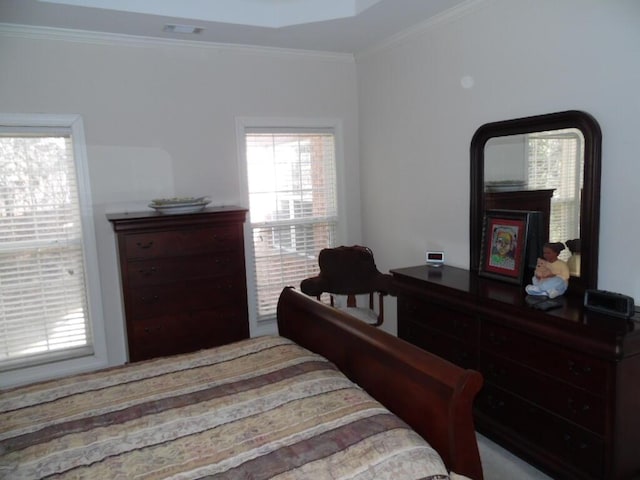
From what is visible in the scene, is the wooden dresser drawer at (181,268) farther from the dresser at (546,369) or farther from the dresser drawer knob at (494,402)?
the dresser drawer knob at (494,402)

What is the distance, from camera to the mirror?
2.32 meters

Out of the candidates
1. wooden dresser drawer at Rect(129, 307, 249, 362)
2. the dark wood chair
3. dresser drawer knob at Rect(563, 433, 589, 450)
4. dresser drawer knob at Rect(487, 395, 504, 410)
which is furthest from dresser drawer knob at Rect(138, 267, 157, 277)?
dresser drawer knob at Rect(563, 433, 589, 450)

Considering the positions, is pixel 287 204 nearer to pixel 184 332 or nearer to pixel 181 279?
pixel 181 279

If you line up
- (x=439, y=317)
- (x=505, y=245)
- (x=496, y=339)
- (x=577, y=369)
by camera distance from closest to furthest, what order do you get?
(x=577, y=369), (x=496, y=339), (x=505, y=245), (x=439, y=317)

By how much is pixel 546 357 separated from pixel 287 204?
2.48 meters

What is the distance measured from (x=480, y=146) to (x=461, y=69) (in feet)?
1.78

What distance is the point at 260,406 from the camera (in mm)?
1861

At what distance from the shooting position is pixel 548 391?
2.25 metres

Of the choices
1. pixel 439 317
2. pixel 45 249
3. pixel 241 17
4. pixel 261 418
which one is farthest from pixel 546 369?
pixel 45 249

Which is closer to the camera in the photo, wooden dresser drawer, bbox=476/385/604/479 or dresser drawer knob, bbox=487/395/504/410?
wooden dresser drawer, bbox=476/385/604/479

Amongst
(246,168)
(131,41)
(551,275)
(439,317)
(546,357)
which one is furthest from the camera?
(246,168)

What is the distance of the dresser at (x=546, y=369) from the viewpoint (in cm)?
198

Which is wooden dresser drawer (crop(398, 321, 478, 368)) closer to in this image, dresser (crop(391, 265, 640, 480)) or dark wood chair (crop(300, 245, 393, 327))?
dresser (crop(391, 265, 640, 480))

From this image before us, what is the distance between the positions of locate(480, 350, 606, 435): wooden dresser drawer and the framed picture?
0.49m
